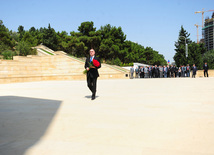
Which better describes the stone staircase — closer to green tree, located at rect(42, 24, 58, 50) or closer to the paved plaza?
green tree, located at rect(42, 24, 58, 50)

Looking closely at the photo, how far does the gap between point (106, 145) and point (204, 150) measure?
1217 mm

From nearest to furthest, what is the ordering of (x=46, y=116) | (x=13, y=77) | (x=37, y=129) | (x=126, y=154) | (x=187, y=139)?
(x=126, y=154) < (x=187, y=139) < (x=37, y=129) < (x=46, y=116) < (x=13, y=77)

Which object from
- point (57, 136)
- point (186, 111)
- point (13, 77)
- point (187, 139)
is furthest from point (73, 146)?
point (13, 77)

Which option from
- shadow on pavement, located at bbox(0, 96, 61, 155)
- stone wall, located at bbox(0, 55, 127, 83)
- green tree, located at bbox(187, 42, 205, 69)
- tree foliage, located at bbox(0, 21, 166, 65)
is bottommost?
shadow on pavement, located at bbox(0, 96, 61, 155)

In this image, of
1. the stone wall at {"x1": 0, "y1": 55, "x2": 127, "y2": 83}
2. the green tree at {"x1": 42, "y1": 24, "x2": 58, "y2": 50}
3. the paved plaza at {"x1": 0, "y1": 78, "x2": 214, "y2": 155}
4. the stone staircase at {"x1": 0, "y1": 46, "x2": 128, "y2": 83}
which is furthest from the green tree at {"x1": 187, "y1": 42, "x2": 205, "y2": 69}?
the paved plaza at {"x1": 0, "y1": 78, "x2": 214, "y2": 155}

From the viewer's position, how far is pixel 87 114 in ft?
16.8

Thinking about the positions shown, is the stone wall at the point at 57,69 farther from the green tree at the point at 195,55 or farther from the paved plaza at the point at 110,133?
the paved plaza at the point at 110,133

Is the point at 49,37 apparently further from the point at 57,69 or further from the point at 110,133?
the point at 110,133

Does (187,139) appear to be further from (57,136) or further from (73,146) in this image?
(57,136)

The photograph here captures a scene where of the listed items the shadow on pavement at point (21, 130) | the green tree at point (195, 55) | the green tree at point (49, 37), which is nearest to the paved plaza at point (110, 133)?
the shadow on pavement at point (21, 130)

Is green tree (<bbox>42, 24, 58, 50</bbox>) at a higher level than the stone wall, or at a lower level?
higher

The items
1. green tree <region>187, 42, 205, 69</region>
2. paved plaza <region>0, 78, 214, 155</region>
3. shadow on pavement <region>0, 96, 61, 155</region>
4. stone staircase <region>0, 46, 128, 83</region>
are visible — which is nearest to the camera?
paved plaza <region>0, 78, 214, 155</region>

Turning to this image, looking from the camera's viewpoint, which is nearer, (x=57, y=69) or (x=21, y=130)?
(x=21, y=130)

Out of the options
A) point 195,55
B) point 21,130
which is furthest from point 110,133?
point 195,55
